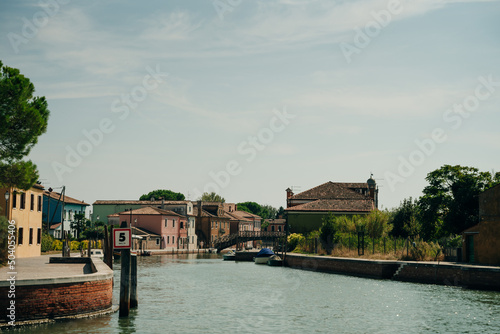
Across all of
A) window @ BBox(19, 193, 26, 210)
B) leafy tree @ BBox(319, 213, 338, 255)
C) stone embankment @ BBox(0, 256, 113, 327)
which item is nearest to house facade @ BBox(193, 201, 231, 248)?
leafy tree @ BBox(319, 213, 338, 255)

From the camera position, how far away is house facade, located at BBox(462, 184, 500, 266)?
33.4 m

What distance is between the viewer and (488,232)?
3403 cm

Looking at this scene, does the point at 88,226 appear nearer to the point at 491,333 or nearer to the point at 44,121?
the point at 44,121

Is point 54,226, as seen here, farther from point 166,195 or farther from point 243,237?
point 166,195

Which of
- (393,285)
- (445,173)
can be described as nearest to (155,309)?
(393,285)

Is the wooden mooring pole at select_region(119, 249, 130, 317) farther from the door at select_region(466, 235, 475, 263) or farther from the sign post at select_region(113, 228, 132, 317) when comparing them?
the door at select_region(466, 235, 475, 263)

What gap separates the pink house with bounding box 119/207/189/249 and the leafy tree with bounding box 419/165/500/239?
1866 inches

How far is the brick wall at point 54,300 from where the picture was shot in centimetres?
1573

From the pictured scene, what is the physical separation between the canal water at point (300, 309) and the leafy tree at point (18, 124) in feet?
25.9

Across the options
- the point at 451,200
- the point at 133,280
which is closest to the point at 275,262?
the point at 451,200

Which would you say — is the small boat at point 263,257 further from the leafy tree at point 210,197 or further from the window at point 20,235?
the leafy tree at point 210,197

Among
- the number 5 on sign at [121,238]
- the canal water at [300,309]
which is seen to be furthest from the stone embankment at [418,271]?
the number 5 on sign at [121,238]

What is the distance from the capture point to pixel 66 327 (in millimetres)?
16250

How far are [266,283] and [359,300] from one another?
32.6 feet
